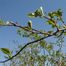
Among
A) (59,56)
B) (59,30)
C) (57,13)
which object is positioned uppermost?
(59,56)

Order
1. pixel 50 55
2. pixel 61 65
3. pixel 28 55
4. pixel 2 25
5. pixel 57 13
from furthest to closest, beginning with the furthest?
pixel 28 55 < pixel 50 55 < pixel 61 65 < pixel 57 13 < pixel 2 25

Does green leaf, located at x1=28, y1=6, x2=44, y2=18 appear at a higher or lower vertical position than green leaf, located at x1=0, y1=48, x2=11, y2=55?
higher

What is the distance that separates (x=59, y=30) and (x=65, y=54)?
14461mm

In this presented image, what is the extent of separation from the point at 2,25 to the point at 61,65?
1351 centimetres

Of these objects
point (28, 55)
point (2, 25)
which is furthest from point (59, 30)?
point (28, 55)

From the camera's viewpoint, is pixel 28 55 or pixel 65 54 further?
pixel 28 55

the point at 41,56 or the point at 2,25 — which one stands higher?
the point at 41,56

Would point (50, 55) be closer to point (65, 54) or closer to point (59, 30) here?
point (65, 54)

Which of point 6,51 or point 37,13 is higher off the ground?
point 37,13

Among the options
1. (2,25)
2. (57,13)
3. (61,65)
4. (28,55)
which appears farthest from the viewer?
(28,55)

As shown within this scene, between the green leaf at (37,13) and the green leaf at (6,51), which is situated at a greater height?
the green leaf at (37,13)

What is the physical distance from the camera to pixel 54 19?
1.26 m

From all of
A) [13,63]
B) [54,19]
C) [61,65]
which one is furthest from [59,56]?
[54,19]

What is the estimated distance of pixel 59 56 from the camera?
585 inches
